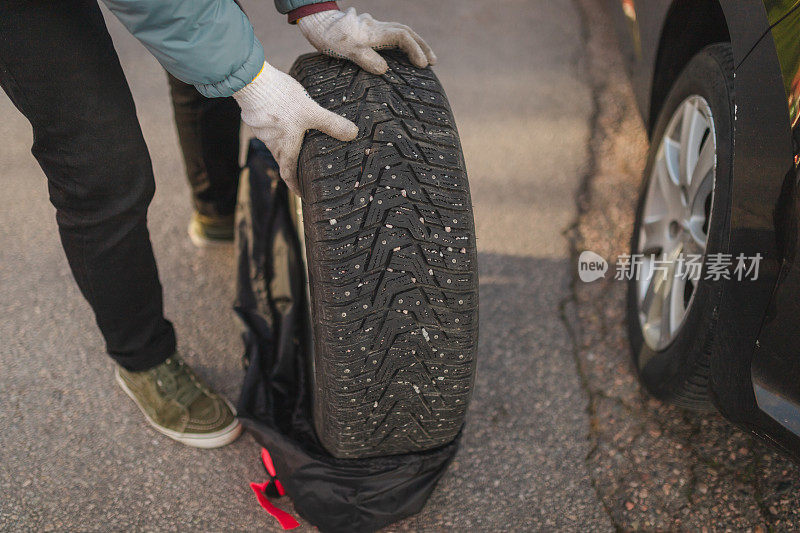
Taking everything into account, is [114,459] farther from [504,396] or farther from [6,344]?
[504,396]

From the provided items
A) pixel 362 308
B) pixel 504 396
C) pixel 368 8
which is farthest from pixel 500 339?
pixel 368 8

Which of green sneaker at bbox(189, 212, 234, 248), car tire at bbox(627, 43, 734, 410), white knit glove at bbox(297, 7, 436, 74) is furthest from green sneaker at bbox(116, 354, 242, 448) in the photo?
car tire at bbox(627, 43, 734, 410)

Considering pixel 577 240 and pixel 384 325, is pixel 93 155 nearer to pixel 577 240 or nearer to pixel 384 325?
pixel 384 325

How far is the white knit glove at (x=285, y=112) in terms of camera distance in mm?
1325

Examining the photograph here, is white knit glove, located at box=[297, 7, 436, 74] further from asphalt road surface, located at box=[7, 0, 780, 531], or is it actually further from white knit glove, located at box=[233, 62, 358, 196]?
asphalt road surface, located at box=[7, 0, 780, 531]

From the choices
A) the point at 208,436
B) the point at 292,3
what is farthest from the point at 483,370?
the point at 292,3

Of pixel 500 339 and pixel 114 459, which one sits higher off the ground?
pixel 500 339

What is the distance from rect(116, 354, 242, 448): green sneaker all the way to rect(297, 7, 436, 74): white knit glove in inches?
40.4

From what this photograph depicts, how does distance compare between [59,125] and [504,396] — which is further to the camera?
[504,396]

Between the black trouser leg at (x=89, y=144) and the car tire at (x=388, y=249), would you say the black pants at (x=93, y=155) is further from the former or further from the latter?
the car tire at (x=388, y=249)

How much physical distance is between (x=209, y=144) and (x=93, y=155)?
76 cm

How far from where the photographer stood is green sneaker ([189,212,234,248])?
2.44 m

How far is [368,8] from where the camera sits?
12.1ft

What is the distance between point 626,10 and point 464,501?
75.0 inches
